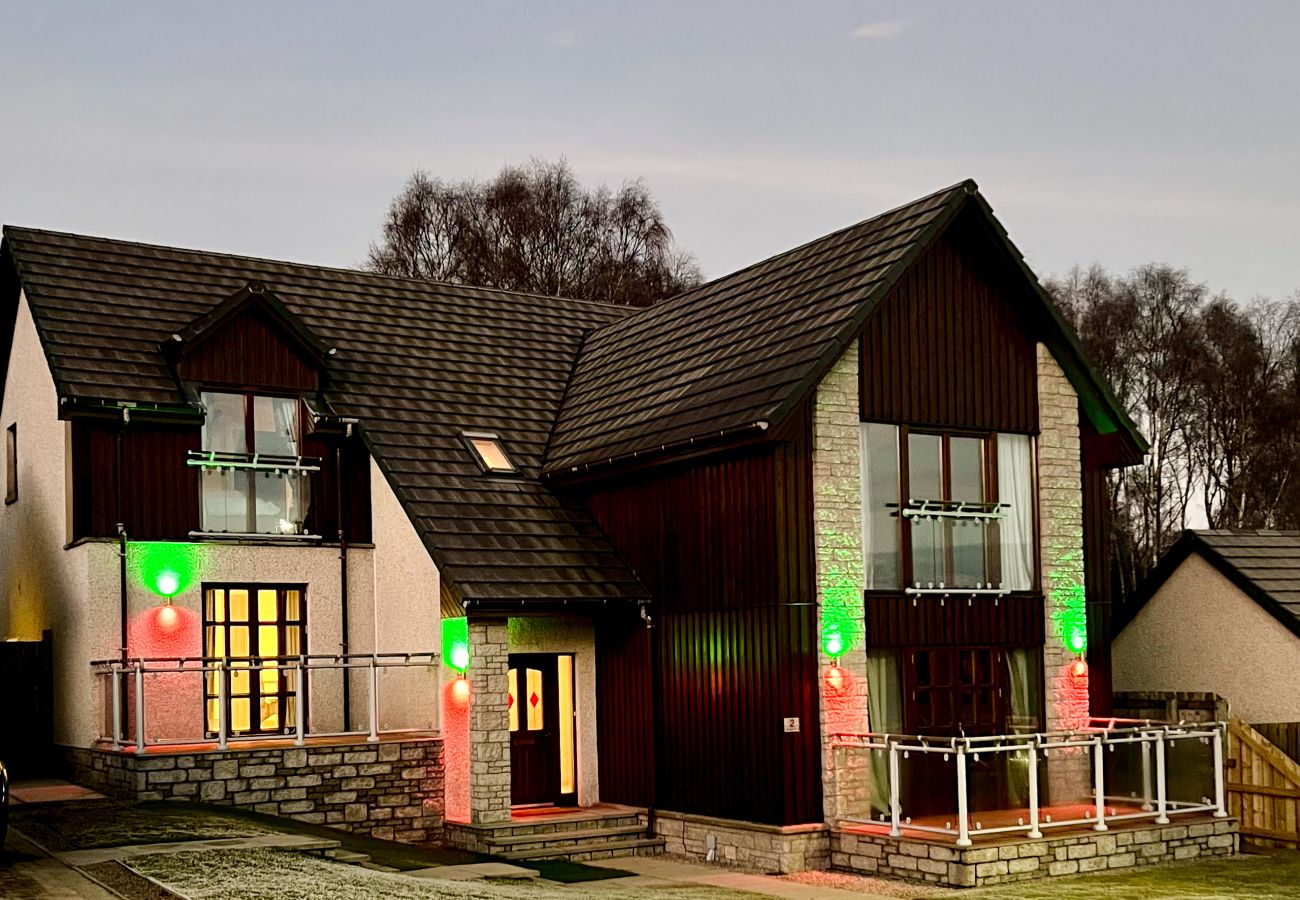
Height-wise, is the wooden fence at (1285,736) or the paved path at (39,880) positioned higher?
the wooden fence at (1285,736)

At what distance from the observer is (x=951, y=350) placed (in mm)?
19344

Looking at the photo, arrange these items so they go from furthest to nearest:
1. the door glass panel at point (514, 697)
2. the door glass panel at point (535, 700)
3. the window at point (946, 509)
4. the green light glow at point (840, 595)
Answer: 1. the door glass panel at point (535, 700)
2. the door glass panel at point (514, 697)
3. the window at point (946, 509)
4. the green light glow at point (840, 595)

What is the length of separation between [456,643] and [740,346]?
5.01 meters

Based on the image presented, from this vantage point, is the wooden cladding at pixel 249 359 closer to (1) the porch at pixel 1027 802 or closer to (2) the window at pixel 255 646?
(2) the window at pixel 255 646

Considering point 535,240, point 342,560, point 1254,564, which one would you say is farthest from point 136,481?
point 535,240

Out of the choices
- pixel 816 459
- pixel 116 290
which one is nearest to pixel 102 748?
pixel 116 290

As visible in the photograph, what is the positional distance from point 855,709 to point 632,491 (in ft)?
13.7

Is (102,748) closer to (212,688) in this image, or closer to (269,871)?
(212,688)

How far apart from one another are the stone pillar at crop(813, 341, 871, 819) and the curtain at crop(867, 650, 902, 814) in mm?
174

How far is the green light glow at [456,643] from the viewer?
19.0 meters

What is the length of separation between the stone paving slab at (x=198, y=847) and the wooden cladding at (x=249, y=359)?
7.14 metres

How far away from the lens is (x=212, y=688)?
20.3 metres

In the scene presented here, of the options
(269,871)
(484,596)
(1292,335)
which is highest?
(1292,335)

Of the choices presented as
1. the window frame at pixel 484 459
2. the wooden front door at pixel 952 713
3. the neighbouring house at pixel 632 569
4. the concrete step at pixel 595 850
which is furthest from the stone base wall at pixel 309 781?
the wooden front door at pixel 952 713
